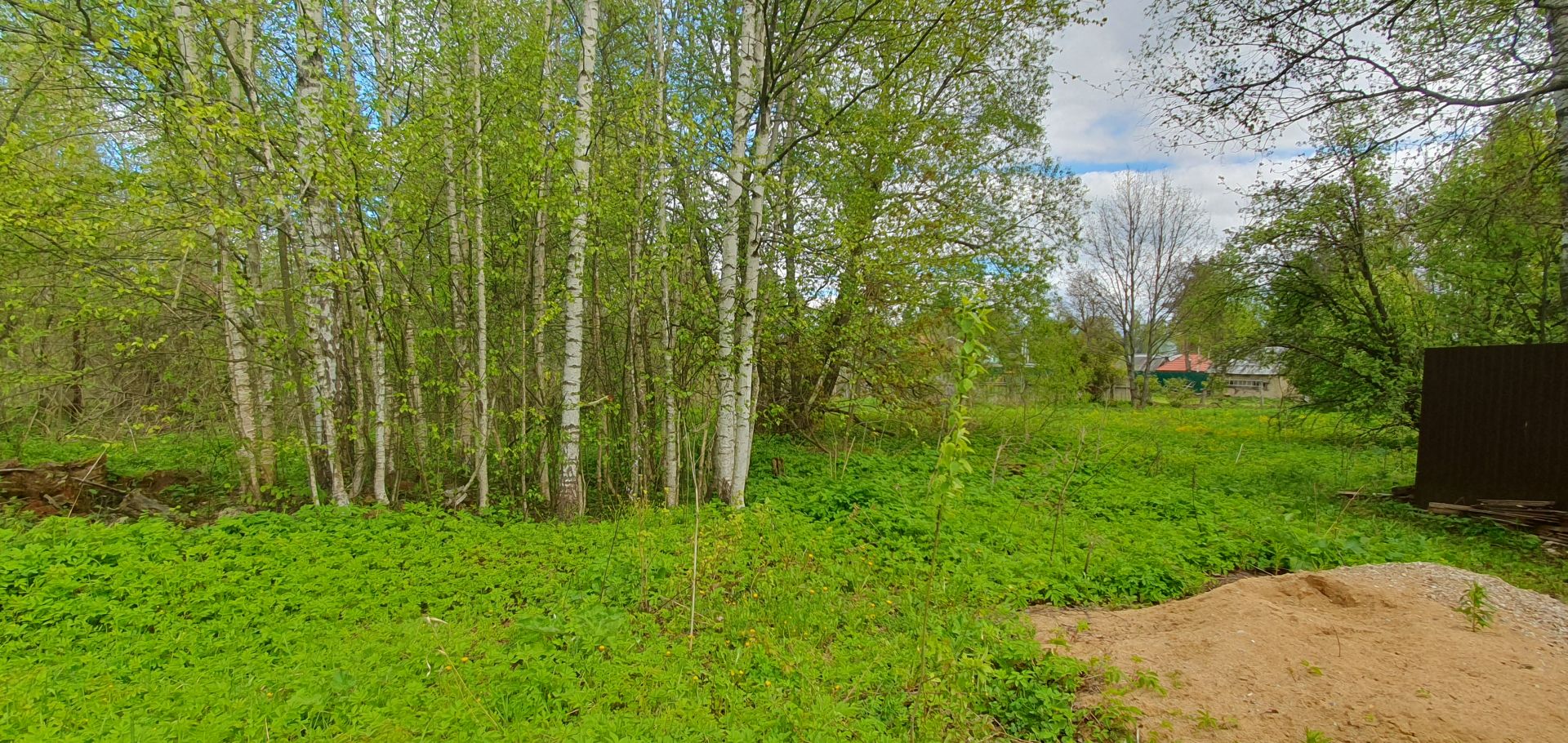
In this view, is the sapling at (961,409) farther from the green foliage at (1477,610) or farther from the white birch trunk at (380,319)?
the white birch trunk at (380,319)

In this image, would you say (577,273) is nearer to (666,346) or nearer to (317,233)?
(666,346)

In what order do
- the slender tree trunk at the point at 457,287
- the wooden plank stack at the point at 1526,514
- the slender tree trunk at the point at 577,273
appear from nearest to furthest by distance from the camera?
the wooden plank stack at the point at 1526,514 < the slender tree trunk at the point at 577,273 < the slender tree trunk at the point at 457,287

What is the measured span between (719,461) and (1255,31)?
319 inches

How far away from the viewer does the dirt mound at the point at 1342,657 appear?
2.43 meters

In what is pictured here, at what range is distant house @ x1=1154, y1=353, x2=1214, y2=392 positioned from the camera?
1305 inches

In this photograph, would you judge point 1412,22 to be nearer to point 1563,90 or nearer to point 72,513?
point 1563,90

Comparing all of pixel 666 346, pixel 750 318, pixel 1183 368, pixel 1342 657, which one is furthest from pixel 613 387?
pixel 1183 368

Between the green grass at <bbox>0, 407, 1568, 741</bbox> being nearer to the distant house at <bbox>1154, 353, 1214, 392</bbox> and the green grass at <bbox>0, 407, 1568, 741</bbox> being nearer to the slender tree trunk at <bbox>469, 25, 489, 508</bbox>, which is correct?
the slender tree trunk at <bbox>469, 25, 489, 508</bbox>

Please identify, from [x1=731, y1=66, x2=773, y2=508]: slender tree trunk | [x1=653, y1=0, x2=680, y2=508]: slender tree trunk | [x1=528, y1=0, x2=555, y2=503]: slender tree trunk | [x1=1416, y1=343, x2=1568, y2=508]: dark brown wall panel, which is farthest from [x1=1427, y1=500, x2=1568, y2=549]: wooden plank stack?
[x1=528, y1=0, x2=555, y2=503]: slender tree trunk

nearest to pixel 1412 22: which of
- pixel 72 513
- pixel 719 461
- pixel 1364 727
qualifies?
pixel 1364 727

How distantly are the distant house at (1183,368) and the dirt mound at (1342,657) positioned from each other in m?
30.5

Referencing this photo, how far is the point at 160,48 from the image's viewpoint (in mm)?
4340

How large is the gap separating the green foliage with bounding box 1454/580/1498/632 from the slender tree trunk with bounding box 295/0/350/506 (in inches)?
325

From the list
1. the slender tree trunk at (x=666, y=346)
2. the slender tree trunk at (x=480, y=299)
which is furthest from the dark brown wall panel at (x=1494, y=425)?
the slender tree trunk at (x=480, y=299)
